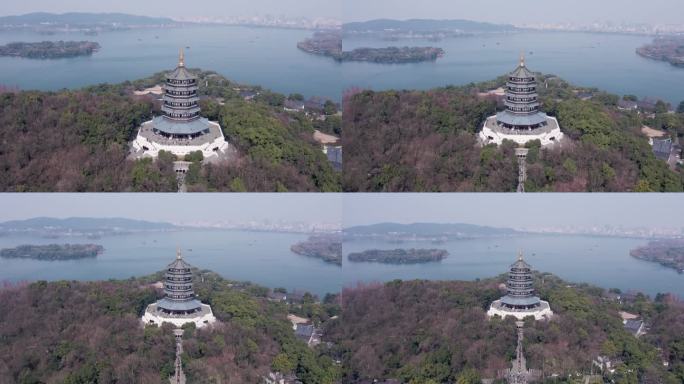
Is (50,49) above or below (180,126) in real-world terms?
above

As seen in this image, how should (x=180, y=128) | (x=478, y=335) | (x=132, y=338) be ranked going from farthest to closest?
(x=180, y=128), (x=478, y=335), (x=132, y=338)

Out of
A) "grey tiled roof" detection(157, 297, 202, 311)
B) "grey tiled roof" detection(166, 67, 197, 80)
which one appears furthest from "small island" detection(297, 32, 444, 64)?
"grey tiled roof" detection(157, 297, 202, 311)

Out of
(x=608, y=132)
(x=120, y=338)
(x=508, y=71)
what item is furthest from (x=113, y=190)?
(x=608, y=132)

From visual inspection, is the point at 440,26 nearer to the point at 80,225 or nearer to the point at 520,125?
the point at 520,125

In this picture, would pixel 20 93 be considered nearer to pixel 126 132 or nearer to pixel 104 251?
pixel 126 132

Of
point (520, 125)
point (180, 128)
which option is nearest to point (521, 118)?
point (520, 125)
